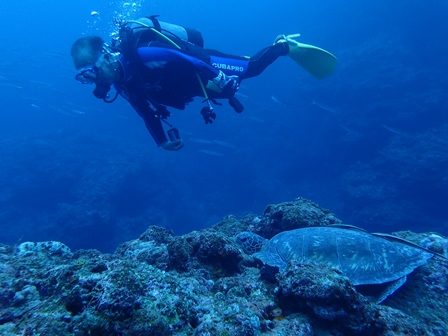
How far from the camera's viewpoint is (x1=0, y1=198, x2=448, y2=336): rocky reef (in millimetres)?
1508

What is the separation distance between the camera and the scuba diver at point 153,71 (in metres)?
4.55

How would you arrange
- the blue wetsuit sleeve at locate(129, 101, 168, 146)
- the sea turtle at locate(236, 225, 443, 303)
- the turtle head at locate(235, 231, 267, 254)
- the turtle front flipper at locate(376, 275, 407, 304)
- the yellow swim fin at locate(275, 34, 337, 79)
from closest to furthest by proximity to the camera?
the turtle front flipper at locate(376, 275, 407, 304) < the sea turtle at locate(236, 225, 443, 303) < the turtle head at locate(235, 231, 267, 254) < the blue wetsuit sleeve at locate(129, 101, 168, 146) < the yellow swim fin at locate(275, 34, 337, 79)

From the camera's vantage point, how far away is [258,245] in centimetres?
411

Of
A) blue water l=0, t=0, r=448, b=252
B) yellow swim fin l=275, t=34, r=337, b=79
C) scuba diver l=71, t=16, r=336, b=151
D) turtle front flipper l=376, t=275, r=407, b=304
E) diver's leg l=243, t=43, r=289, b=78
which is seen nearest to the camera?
turtle front flipper l=376, t=275, r=407, b=304

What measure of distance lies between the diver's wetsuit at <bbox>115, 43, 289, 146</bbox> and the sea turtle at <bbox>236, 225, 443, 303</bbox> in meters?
3.11

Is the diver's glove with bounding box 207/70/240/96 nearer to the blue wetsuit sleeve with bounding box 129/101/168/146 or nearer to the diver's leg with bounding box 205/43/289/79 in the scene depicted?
the diver's leg with bounding box 205/43/289/79

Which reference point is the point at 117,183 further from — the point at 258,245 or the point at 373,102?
the point at 373,102

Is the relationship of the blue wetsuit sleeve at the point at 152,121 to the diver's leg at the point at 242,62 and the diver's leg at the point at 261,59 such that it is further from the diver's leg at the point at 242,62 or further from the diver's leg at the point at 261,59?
the diver's leg at the point at 261,59

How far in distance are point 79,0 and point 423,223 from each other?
11552 centimetres

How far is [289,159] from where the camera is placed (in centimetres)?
2466

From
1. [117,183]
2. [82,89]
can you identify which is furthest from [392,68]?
[82,89]

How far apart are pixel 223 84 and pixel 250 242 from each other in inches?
111

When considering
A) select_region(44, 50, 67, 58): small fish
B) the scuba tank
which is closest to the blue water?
select_region(44, 50, 67, 58): small fish

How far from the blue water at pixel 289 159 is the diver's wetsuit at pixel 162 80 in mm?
8688
